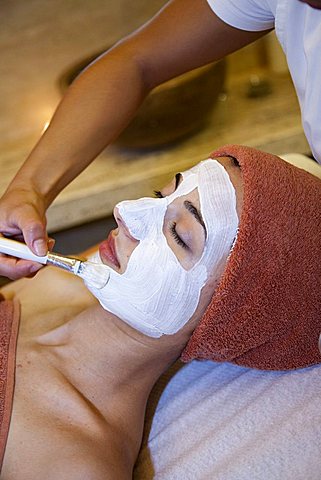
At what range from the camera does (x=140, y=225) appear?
113 centimetres

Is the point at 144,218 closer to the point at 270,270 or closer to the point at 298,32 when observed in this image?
the point at 270,270

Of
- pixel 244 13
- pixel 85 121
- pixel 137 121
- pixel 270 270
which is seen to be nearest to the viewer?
pixel 270 270

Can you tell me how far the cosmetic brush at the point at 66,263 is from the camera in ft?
3.64

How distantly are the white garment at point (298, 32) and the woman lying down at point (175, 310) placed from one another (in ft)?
Answer: 0.30

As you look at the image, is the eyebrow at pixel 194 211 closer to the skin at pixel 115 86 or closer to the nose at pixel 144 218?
the nose at pixel 144 218

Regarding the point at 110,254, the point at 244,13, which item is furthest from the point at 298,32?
the point at 110,254

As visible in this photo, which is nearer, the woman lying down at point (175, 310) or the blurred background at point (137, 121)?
the woman lying down at point (175, 310)

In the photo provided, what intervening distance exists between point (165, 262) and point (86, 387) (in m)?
0.26

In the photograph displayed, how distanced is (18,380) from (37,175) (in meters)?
0.34

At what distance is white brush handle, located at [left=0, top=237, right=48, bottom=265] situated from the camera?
3.63 ft

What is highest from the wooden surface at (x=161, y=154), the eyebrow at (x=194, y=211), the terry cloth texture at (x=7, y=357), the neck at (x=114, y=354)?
the eyebrow at (x=194, y=211)

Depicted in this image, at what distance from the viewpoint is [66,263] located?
111 centimetres

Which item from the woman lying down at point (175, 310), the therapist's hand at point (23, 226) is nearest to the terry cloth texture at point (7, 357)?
the woman lying down at point (175, 310)

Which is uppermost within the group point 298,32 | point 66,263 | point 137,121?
point 298,32
